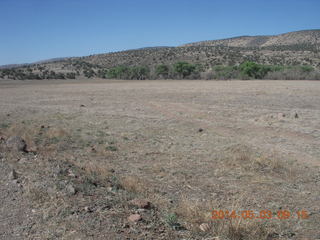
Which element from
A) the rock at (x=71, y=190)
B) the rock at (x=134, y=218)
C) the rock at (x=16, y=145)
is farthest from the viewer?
the rock at (x=16, y=145)

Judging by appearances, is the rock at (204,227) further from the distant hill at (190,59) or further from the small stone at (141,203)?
the distant hill at (190,59)

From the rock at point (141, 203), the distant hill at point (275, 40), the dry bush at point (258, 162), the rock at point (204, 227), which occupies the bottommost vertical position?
the dry bush at point (258, 162)

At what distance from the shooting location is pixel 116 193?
565cm

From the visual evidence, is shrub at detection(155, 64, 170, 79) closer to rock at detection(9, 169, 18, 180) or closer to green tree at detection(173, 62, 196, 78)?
green tree at detection(173, 62, 196, 78)

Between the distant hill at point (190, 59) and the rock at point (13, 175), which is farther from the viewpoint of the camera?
the distant hill at point (190, 59)

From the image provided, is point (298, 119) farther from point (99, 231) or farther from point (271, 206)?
point (99, 231)

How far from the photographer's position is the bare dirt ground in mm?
4340

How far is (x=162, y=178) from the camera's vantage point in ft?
23.2

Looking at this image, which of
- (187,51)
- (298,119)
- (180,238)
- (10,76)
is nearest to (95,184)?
(180,238)

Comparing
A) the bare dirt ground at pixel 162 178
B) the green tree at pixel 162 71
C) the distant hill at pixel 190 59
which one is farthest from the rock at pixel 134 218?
the distant hill at pixel 190 59

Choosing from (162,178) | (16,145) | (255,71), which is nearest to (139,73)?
(255,71)

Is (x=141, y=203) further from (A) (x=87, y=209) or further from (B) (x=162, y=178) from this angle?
(B) (x=162, y=178)

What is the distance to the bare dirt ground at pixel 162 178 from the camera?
14.2 ft

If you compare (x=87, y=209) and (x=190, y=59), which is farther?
(x=190, y=59)
